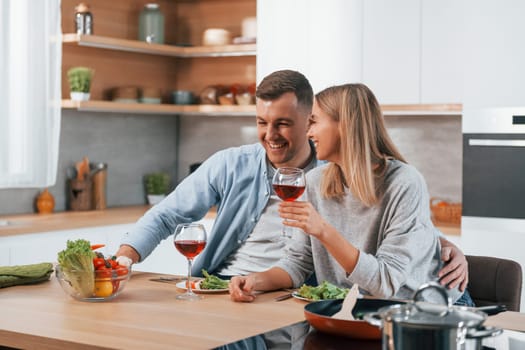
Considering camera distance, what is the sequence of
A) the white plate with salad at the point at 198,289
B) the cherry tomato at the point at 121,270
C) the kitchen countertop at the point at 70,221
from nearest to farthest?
the cherry tomato at the point at 121,270, the white plate with salad at the point at 198,289, the kitchen countertop at the point at 70,221

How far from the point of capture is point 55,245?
14.5 ft

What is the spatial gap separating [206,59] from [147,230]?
10.6ft

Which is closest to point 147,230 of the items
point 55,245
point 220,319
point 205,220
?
point 220,319

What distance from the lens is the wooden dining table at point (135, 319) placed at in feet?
6.30

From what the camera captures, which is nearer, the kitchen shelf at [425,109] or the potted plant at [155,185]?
the kitchen shelf at [425,109]

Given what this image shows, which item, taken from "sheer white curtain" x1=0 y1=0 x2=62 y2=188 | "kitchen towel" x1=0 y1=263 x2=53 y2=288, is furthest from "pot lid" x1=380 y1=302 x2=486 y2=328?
"sheer white curtain" x1=0 y1=0 x2=62 y2=188

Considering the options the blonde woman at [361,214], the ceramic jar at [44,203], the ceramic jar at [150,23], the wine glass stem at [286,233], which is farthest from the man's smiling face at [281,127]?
the ceramic jar at [150,23]

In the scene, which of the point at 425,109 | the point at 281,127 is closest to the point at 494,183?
the point at 425,109

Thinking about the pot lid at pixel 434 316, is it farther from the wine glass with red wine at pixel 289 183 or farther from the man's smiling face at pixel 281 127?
the man's smiling face at pixel 281 127

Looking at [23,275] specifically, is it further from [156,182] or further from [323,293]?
[156,182]

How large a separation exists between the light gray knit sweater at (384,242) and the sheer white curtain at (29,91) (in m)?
2.44

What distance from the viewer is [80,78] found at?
5012 millimetres

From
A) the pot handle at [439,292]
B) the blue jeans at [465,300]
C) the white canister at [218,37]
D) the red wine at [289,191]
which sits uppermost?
the white canister at [218,37]

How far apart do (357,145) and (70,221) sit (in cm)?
239
